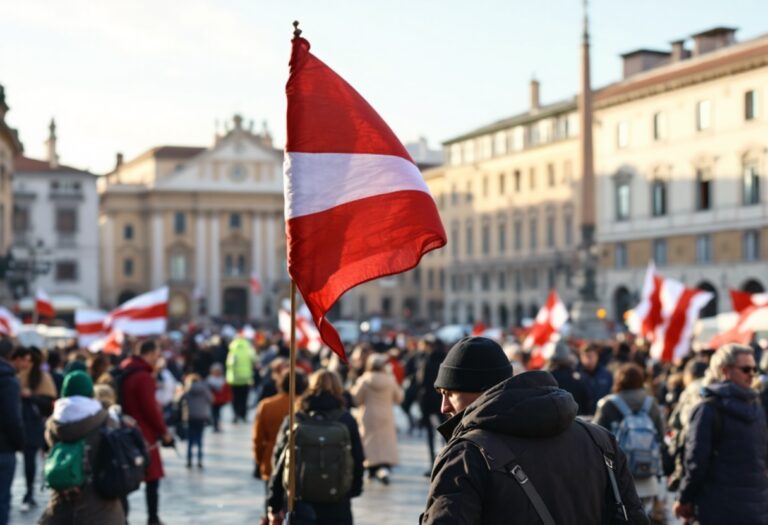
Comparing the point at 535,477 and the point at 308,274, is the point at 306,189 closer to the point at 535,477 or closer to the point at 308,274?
the point at 308,274

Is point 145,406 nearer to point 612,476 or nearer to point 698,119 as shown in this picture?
point 612,476

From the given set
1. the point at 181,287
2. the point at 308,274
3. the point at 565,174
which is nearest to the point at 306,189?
the point at 308,274

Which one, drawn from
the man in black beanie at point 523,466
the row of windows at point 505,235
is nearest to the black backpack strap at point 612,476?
the man in black beanie at point 523,466

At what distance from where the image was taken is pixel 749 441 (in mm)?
6770

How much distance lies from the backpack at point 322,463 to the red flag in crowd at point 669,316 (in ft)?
35.0

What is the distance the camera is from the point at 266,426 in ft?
29.4

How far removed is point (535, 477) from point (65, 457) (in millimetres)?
3900

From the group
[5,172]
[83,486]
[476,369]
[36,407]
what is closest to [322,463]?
[83,486]

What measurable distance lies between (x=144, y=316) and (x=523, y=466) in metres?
15.7

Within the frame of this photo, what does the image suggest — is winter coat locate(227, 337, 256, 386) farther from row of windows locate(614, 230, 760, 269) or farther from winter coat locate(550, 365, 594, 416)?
row of windows locate(614, 230, 760, 269)

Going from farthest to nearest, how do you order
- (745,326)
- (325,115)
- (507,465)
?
(745,326), (325,115), (507,465)

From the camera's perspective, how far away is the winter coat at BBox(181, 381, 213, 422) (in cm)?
1526

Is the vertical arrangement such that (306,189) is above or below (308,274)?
above

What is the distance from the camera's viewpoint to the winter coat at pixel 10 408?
782cm
